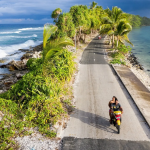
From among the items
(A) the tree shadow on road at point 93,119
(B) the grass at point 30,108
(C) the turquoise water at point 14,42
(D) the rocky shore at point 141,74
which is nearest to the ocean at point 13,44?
(C) the turquoise water at point 14,42

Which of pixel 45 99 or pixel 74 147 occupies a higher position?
pixel 45 99

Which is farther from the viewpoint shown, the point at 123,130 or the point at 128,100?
the point at 128,100

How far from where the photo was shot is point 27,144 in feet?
24.2

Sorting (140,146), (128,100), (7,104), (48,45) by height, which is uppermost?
(48,45)

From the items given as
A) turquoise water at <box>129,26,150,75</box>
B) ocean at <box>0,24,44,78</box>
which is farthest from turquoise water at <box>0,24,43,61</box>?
turquoise water at <box>129,26,150,75</box>

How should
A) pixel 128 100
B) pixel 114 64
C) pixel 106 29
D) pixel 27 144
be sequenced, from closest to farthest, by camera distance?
pixel 27 144
pixel 128 100
pixel 114 64
pixel 106 29

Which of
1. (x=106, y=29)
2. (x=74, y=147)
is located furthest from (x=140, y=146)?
(x=106, y=29)

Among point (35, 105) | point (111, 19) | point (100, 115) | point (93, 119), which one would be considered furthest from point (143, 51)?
point (35, 105)

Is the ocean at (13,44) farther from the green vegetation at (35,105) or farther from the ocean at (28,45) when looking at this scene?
the green vegetation at (35,105)

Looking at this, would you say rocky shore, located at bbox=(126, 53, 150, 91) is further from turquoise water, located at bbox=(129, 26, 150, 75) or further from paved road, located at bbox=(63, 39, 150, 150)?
paved road, located at bbox=(63, 39, 150, 150)

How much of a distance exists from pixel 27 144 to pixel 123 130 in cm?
503

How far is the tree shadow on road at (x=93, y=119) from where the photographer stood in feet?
29.0

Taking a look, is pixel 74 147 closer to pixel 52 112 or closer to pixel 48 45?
pixel 52 112

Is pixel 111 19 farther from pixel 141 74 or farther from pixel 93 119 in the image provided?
pixel 93 119
